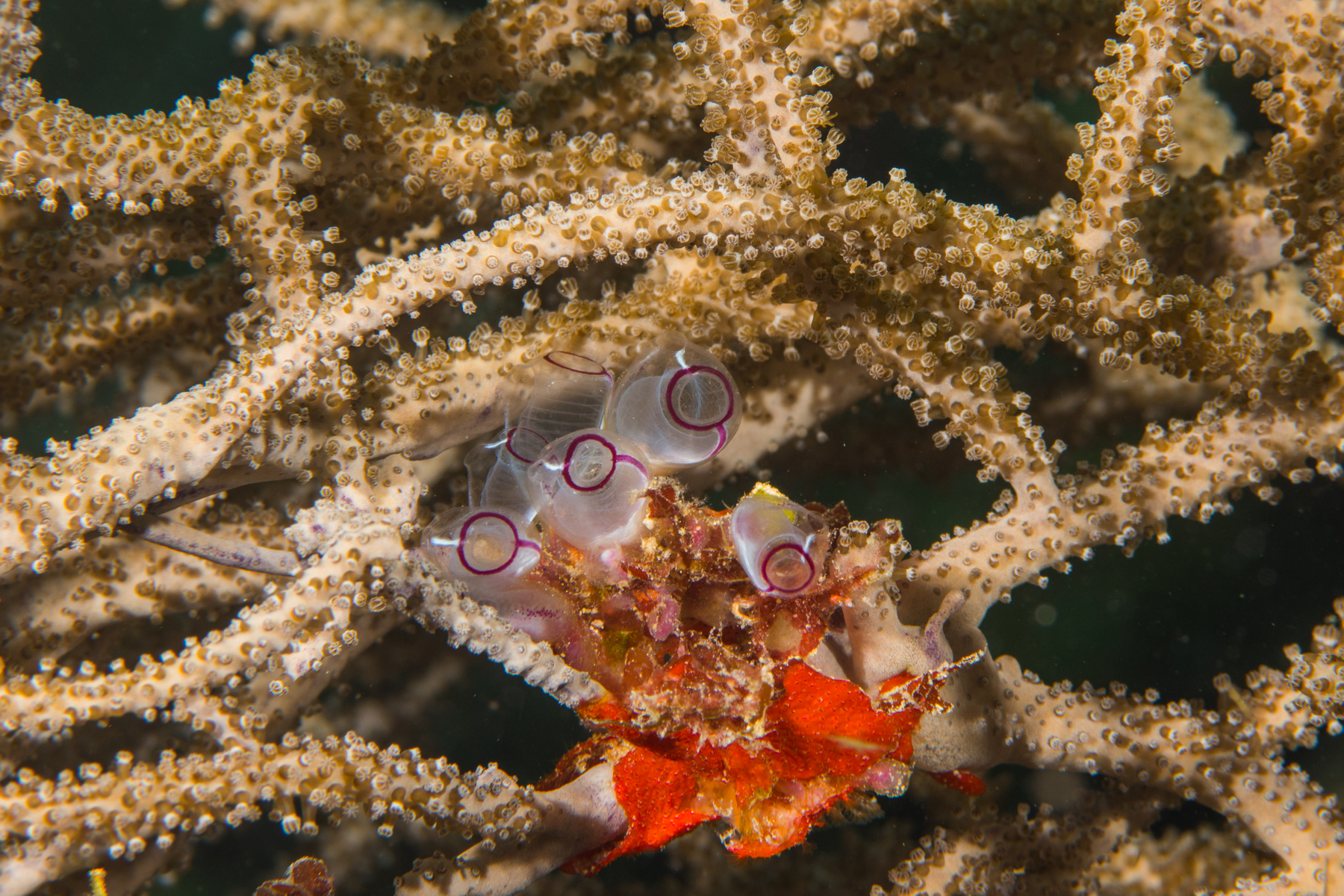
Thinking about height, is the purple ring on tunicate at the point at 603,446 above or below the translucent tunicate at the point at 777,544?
above

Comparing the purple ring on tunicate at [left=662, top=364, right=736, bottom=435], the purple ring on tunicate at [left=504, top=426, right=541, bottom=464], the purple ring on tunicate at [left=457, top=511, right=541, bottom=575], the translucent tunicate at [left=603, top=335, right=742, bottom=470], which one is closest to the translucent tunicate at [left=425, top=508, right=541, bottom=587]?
the purple ring on tunicate at [left=457, top=511, right=541, bottom=575]

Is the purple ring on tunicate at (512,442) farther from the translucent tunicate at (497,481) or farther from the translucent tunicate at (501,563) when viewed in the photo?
the translucent tunicate at (501,563)

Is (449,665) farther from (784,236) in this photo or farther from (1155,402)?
(1155,402)

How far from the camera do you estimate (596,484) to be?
1.59m

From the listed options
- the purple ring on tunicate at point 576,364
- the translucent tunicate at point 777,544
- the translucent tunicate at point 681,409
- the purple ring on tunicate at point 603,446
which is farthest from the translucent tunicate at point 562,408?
the translucent tunicate at point 777,544

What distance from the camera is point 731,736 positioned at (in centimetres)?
165

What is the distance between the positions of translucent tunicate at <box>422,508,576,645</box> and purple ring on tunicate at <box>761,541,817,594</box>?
525 mm

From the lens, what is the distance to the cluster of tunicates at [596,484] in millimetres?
1529

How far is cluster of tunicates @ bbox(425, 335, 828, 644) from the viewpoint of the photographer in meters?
1.53

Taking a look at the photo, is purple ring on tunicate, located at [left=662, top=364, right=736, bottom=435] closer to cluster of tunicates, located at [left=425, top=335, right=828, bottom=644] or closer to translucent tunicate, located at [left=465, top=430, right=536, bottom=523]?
cluster of tunicates, located at [left=425, top=335, right=828, bottom=644]

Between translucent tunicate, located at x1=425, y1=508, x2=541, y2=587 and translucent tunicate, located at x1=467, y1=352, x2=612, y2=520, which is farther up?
translucent tunicate, located at x1=467, y1=352, x2=612, y2=520

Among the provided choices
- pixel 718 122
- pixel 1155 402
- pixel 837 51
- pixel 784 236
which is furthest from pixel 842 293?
pixel 1155 402

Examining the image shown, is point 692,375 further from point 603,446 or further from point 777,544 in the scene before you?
point 777,544

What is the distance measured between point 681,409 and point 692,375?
0.08m
